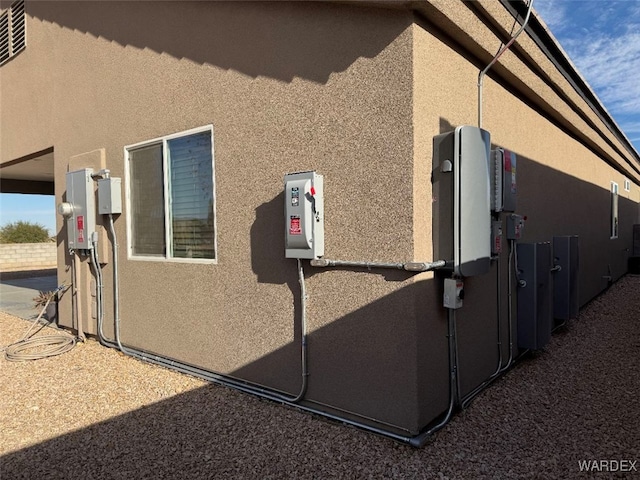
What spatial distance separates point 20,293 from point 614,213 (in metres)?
15.1

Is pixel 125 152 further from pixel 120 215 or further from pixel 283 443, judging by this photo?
pixel 283 443

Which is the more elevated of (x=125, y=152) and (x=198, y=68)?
(x=198, y=68)

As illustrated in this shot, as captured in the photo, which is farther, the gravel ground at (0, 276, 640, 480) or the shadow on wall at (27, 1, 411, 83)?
the shadow on wall at (27, 1, 411, 83)

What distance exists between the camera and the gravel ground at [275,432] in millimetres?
2846

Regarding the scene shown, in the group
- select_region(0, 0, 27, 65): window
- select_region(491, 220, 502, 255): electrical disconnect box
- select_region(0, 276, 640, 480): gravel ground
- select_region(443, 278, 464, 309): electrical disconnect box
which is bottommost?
select_region(0, 276, 640, 480): gravel ground

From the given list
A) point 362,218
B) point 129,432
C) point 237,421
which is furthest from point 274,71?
point 129,432

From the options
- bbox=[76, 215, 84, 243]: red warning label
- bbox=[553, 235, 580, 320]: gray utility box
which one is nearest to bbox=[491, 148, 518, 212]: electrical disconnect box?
bbox=[553, 235, 580, 320]: gray utility box

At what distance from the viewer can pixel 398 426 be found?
313cm

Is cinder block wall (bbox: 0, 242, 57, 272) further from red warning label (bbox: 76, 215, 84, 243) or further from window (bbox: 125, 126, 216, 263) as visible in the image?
window (bbox: 125, 126, 216, 263)

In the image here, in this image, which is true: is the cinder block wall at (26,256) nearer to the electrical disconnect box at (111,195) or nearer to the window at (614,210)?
the electrical disconnect box at (111,195)

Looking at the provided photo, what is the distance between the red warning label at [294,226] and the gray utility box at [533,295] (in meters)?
2.69

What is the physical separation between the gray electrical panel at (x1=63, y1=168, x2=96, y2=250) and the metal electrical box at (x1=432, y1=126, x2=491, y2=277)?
Result: 15.1 feet

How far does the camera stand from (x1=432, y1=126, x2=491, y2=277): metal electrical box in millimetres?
3172

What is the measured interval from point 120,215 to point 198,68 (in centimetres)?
219
